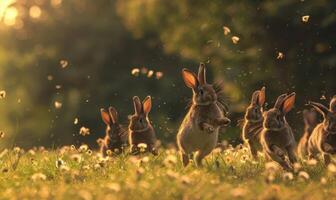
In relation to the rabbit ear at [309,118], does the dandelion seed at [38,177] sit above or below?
below

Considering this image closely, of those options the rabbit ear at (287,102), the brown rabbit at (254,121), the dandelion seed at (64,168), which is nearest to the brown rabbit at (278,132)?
the rabbit ear at (287,102)

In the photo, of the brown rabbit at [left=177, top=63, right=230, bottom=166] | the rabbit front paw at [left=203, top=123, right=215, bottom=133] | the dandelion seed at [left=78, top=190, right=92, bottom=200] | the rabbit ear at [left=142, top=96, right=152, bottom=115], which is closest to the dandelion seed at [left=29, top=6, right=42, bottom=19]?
the rabbit ear at [left=142, top=96, right=152, bottom=115]

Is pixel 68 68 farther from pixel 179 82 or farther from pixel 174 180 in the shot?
pixel 174 180

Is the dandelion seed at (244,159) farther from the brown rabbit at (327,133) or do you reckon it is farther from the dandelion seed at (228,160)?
the brown rabbit at (327,133)

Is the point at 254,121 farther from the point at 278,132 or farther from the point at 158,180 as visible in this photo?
the point at 158,180

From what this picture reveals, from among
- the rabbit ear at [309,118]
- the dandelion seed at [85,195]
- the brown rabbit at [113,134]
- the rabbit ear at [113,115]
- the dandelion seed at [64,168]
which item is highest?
the rabbit ear at [113,115]

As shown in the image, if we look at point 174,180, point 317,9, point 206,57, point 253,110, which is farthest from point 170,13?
point 174,180

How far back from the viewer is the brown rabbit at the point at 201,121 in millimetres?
11438

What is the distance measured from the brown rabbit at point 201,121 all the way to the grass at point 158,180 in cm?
29

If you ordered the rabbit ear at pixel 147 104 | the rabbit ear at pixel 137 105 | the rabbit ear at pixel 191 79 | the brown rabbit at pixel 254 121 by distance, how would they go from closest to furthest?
the rabbit ear at pixel 191 79, the brown rabbit at pixel 254 121, the rabbit ear at pixel 137 105, the rabbit ear at pixel 147 104

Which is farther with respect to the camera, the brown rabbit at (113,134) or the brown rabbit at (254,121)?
the brown rabbit at (113,134)

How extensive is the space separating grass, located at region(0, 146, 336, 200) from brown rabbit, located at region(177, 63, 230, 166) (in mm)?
289

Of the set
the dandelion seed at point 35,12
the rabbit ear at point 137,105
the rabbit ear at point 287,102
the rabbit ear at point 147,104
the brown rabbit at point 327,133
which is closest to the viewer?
the brown rabbit at point 327,133

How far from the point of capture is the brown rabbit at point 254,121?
12625 millimetres
